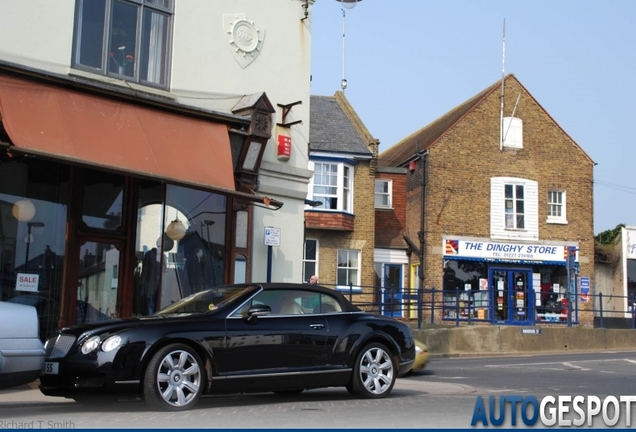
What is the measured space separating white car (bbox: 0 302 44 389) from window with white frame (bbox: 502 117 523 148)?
93.2 ft

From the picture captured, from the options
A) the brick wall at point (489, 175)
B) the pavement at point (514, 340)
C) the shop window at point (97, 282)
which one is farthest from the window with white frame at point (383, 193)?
the shop window at point (97, 282)

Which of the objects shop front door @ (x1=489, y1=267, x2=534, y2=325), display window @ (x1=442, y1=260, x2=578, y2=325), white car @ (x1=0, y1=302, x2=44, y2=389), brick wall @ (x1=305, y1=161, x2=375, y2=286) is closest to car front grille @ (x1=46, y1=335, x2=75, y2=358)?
white car @ (x1=0, y1=302, x2=44, y2=389)

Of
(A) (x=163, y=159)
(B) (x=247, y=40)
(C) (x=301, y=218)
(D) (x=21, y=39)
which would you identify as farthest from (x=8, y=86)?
(C) (x=301, y=218)

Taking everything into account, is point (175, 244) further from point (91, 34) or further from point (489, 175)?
point (489, 175)

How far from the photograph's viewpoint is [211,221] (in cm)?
1514

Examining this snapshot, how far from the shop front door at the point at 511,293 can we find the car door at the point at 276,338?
23.5 metres

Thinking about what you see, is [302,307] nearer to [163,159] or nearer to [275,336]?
[275,336]

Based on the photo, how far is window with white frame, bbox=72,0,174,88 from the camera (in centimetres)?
1385

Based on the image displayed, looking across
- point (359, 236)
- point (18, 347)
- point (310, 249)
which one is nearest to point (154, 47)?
point (18, 347)

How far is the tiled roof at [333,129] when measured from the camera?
32.7 metres

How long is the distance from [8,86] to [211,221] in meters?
4.38

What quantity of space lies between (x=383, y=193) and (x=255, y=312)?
25779mm

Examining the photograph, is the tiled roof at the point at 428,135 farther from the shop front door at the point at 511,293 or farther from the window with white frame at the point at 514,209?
the shop front door at the point at 511,293

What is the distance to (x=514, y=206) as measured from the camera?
34.3 m
